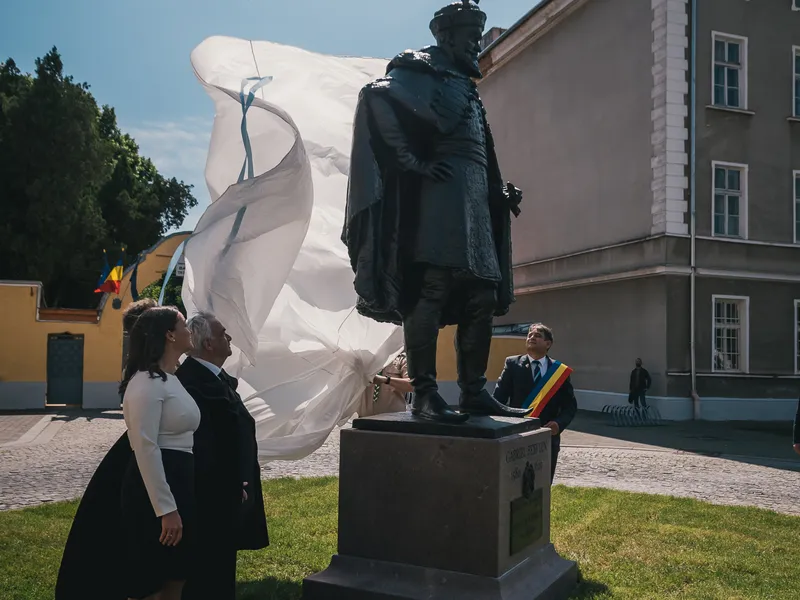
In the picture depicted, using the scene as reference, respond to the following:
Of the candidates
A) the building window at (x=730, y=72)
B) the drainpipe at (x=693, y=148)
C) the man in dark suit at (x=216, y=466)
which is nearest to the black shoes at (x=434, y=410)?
the man in dark suit at (x=216, y=466)

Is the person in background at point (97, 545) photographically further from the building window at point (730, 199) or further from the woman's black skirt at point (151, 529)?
the building window at point (730, 199)

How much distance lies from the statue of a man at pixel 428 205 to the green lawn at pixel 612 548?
1743 mm

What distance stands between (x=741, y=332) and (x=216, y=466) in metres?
19.1

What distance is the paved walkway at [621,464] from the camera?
870 centimetres

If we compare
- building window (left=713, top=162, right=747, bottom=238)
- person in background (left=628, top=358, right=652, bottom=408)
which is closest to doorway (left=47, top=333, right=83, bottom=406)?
person in background (left=628, top=358, right=652, bottom=408)

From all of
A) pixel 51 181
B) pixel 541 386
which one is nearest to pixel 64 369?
pixel 51 181

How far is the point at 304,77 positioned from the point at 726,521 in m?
5.32

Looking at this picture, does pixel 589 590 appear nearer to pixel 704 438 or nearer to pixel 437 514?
pixel 437 514

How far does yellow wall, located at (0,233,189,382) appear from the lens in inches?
796

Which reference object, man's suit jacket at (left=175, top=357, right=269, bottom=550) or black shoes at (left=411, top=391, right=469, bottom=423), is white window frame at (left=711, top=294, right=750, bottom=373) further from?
man's suit jacket at (left=175, top=357, right=269, bottom=550)

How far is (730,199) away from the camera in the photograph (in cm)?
2062

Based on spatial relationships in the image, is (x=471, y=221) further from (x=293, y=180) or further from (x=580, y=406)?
(x=580, y=406)

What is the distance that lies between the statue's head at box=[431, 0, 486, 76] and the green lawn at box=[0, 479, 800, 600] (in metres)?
3.25

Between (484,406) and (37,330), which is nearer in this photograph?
(484,406)
